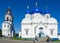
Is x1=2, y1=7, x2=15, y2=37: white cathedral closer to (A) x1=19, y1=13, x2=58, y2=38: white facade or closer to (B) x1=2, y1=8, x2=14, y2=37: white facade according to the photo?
(B) x1=2, y1=8, x2=14, y2=37: white facade

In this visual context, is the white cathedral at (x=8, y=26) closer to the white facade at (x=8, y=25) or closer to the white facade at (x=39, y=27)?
the white facade at (x=8, y=25)

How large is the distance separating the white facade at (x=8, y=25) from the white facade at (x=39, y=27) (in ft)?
14.4

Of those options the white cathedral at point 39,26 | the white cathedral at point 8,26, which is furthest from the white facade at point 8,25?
the white cathedral at point 39,26

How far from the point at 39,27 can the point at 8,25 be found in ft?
34.1

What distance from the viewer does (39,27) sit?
2270 inches

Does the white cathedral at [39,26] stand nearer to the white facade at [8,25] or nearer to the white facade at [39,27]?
the white facade at [39,27]

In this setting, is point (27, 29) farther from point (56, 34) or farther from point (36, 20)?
point (56, 34)

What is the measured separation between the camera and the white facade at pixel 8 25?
2337 inches

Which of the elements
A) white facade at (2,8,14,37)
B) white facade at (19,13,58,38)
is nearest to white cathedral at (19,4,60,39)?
white facade at (19,13,58,38)

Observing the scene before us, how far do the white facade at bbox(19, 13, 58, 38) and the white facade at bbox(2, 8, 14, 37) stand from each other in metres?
4.40

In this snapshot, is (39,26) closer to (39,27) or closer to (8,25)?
(39,27)

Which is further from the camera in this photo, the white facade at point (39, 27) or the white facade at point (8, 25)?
the white facade at point (8, 25)

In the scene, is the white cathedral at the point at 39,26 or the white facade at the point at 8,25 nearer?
the white cathedral at the point at 39,26

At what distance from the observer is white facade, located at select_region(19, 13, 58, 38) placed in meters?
57.5
